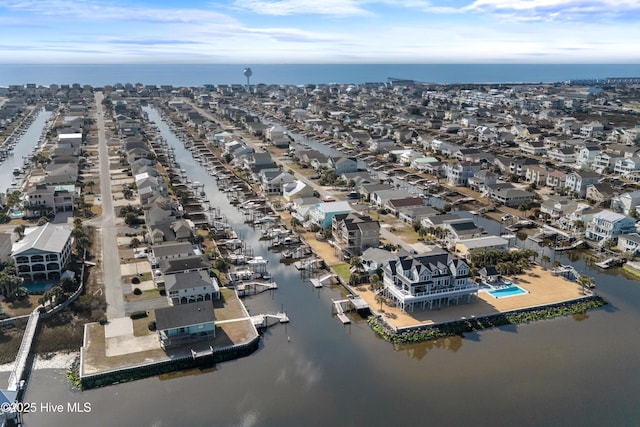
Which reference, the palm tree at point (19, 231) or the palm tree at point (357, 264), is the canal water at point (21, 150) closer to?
the palm tree at point (19, 231)

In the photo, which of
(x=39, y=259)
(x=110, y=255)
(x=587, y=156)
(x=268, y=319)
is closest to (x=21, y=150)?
(x=110, y=255)

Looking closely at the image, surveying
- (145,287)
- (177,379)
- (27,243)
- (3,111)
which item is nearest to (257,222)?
(145,287)

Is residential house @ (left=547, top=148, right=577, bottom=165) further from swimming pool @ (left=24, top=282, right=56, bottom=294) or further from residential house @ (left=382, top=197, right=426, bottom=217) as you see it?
swimming pool @ (left=24, top=282, right=56, bottom=294)

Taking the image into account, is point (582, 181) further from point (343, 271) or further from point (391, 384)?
point (391, 384)

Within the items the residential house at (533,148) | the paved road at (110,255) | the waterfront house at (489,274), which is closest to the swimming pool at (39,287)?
the paved road at (110,255)

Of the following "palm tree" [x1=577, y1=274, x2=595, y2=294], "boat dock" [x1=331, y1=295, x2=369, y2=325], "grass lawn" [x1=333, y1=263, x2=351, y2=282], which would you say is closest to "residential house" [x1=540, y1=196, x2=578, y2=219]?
"palm tree" [x1=577, y1=274, x2=595, y2=294]

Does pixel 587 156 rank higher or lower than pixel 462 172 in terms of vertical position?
higher

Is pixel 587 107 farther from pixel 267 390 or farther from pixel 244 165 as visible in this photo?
pixel 267 390
